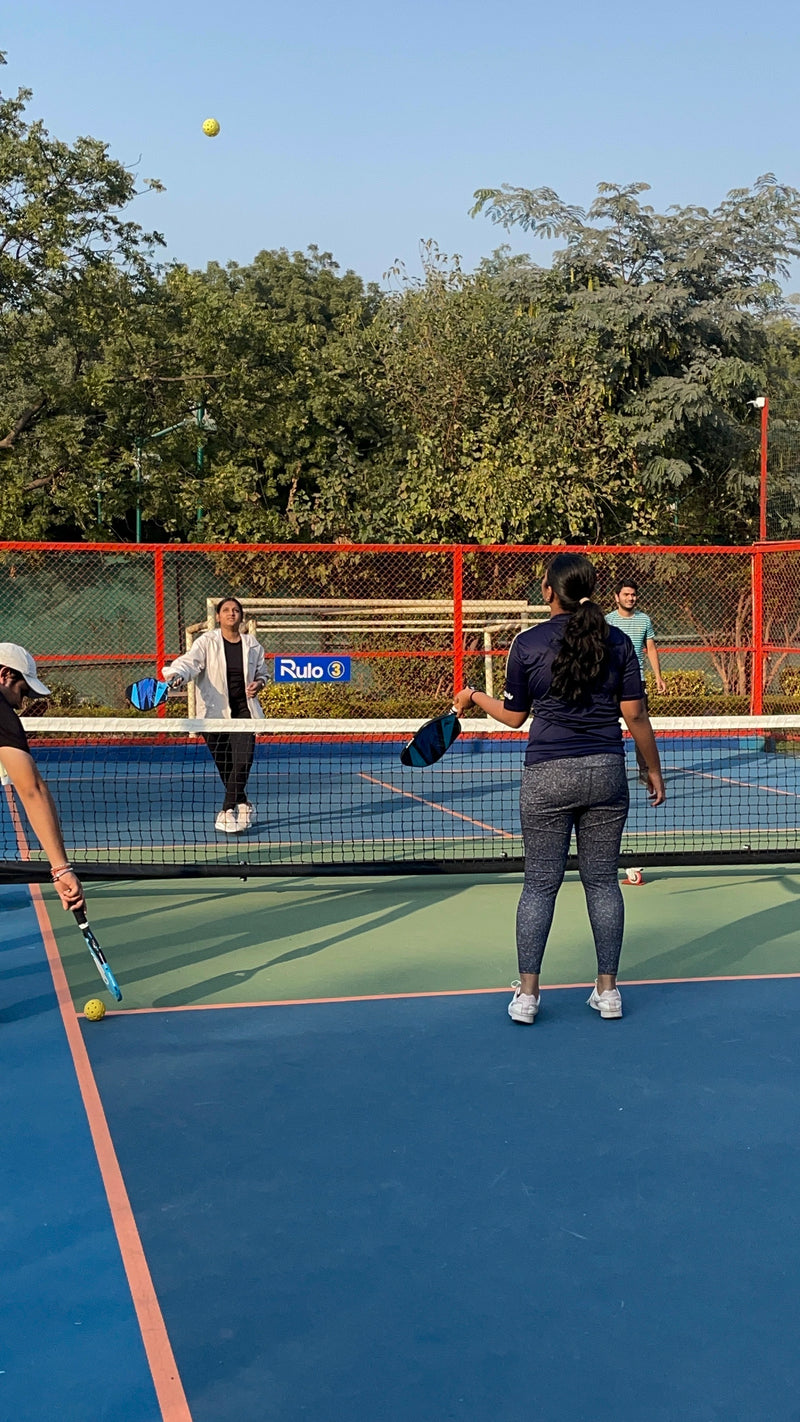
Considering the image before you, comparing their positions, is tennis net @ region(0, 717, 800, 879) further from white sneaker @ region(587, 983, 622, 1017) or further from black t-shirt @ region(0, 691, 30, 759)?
black t-shirt @ region(0, 691, 30, 759)

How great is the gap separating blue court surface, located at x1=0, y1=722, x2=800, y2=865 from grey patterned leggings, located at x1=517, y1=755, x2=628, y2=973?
1.91 m

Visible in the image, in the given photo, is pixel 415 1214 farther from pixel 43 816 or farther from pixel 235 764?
pixel 235 764

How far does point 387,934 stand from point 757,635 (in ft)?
36.7

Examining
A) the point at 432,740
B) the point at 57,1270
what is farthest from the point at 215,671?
the point at 57,1270

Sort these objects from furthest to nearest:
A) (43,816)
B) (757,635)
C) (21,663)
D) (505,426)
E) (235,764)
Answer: (505,426), (757,635), (235,764), (21,663), (43,816)

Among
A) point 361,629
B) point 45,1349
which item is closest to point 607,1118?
point 45,1349

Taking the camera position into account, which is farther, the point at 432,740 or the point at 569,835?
the point at 432,740

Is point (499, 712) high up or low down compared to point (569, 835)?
up

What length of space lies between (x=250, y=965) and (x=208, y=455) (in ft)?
57.7

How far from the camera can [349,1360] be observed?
2.99 metres

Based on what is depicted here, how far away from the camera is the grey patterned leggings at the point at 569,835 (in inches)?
208

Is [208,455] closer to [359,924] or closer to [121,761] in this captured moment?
[121,761]

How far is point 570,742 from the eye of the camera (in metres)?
5.30

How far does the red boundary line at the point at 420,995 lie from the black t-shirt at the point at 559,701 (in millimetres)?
1284
